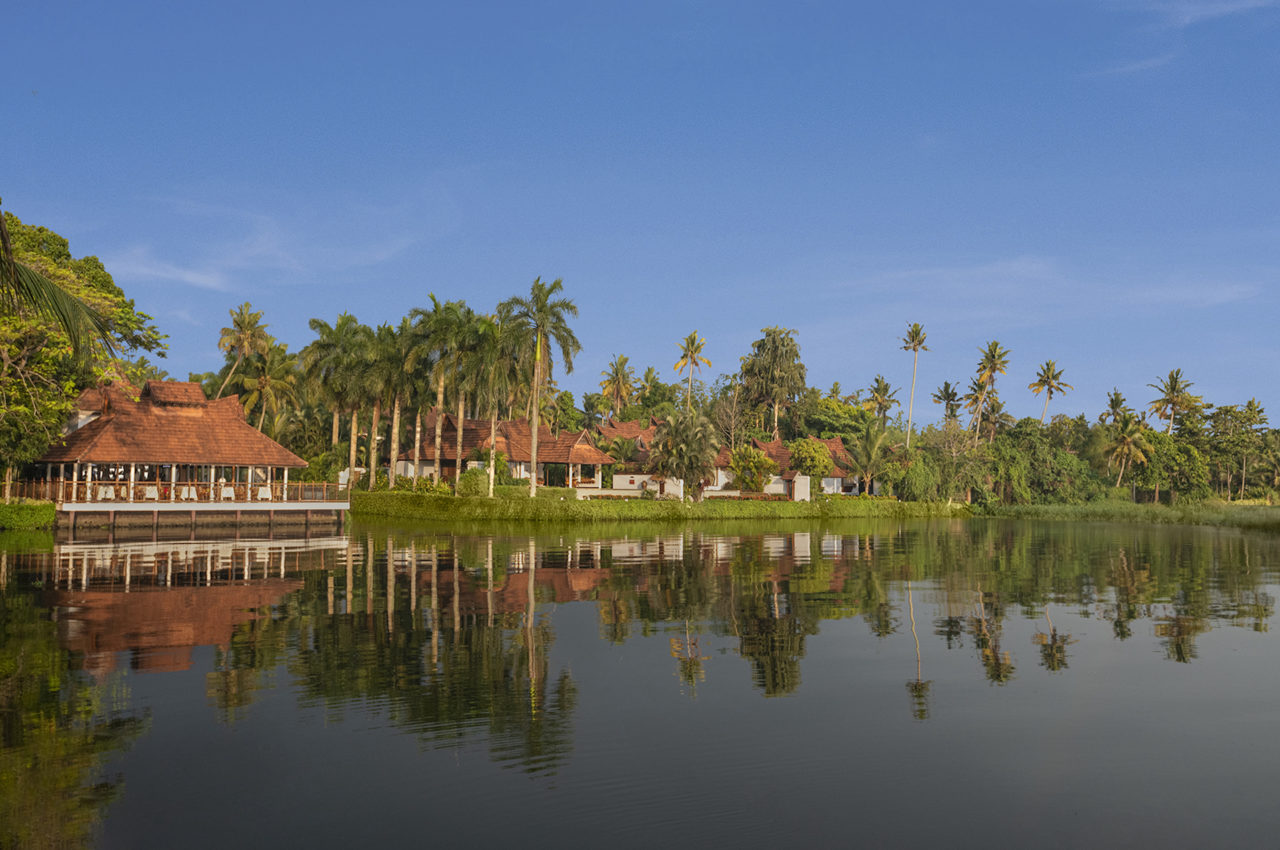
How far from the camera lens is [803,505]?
75688 mm

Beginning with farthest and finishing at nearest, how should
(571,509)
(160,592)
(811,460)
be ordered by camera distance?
1. (811,460)
2. (571,509)
3. (160,592)

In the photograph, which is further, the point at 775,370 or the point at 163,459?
the point at 775,370

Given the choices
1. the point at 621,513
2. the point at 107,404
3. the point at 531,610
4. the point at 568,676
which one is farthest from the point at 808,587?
the point at 107,404

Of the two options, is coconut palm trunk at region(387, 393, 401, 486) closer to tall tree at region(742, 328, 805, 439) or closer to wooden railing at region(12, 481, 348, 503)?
wooden railing at region(12, 481, 348, 503)

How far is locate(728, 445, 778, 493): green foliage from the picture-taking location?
84688 millimetres

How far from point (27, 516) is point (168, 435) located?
30.2 feet

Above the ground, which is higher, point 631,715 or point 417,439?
point 417,439

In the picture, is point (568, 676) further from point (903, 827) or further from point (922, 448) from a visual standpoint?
point (922, 448)

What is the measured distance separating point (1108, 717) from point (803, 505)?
63.8 metres

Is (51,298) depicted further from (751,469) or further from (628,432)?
(628,432)

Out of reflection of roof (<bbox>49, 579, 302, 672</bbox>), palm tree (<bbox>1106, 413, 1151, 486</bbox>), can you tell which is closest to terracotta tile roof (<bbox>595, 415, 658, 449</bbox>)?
palm tree (<bbox>1106, 413, 1151, 486</bbox>)

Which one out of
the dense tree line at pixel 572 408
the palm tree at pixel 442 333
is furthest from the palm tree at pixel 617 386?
the palm tree at pixel 442 333

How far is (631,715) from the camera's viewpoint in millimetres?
12250

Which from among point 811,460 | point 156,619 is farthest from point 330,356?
point 156,619
